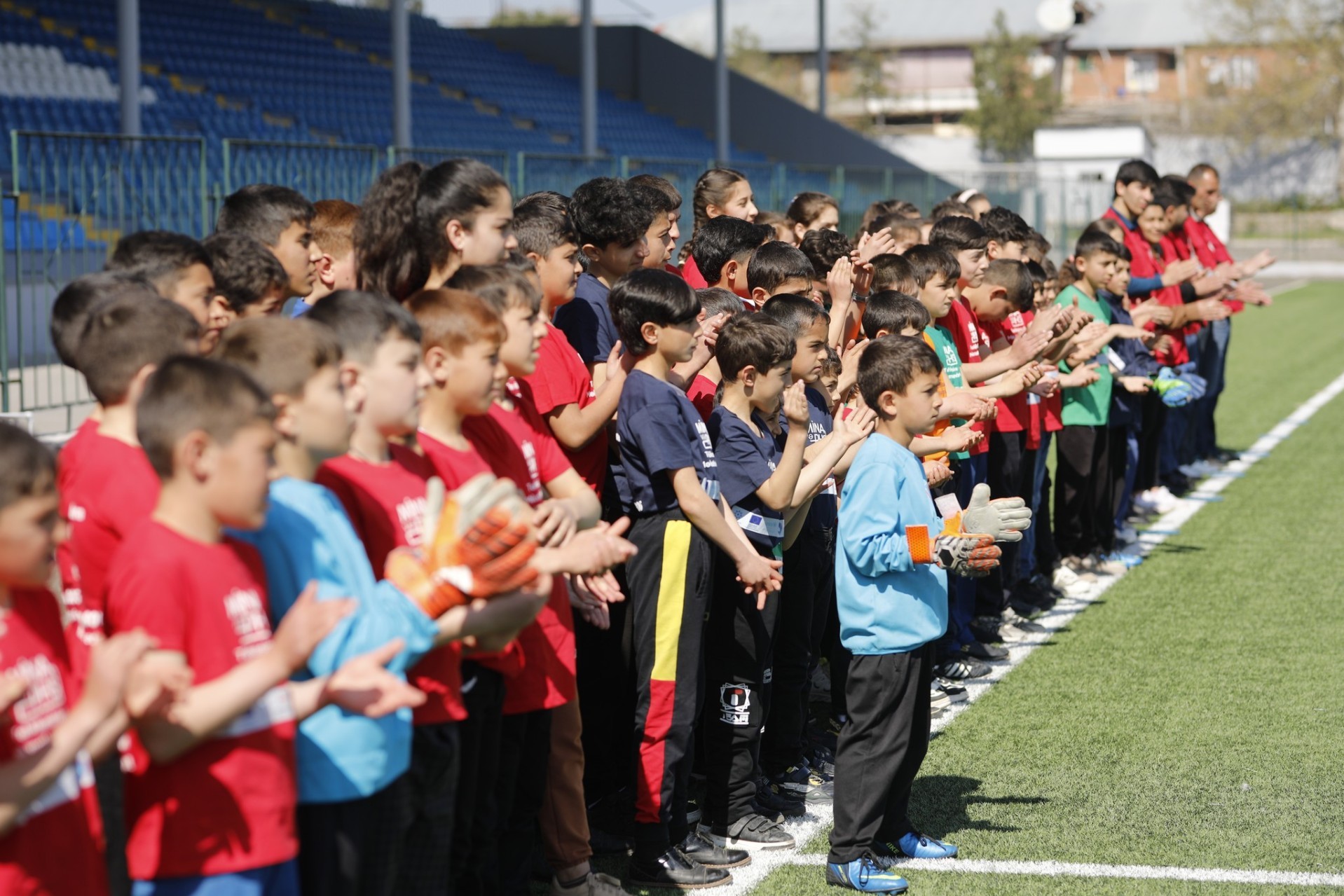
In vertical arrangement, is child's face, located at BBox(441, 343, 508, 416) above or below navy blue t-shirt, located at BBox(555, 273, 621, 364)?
below

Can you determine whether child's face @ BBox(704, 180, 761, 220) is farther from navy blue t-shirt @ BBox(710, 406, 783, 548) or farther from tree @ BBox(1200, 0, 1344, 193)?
tree @ BBox(1200, 0, 1344, 193)

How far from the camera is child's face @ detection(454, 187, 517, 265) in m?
3.73

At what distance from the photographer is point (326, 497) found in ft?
9.09

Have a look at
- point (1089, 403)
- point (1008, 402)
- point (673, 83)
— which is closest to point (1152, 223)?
point (1089, 403)

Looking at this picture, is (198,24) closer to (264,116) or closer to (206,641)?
(264,116)

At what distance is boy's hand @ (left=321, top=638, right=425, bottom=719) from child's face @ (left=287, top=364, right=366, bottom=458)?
1.36ft

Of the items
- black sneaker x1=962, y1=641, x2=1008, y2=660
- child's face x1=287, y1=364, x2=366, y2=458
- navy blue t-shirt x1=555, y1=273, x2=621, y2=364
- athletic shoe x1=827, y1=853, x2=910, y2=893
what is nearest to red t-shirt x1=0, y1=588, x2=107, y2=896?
child's face x1=287, y1=364, x2=366, y2=458

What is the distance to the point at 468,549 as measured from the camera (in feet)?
8.82

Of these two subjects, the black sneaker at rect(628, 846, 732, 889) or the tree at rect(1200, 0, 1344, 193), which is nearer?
the black sneaker at rect(628, 846, 732, 889)

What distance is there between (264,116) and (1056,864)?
53.7 ft

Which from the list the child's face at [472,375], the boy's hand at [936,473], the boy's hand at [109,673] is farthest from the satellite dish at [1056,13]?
the boy's hand at [109,673]

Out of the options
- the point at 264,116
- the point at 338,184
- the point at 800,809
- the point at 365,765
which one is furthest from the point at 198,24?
the point at 365,765

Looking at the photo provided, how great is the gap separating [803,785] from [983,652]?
1904 mm

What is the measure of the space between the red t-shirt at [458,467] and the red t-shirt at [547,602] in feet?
0.42
